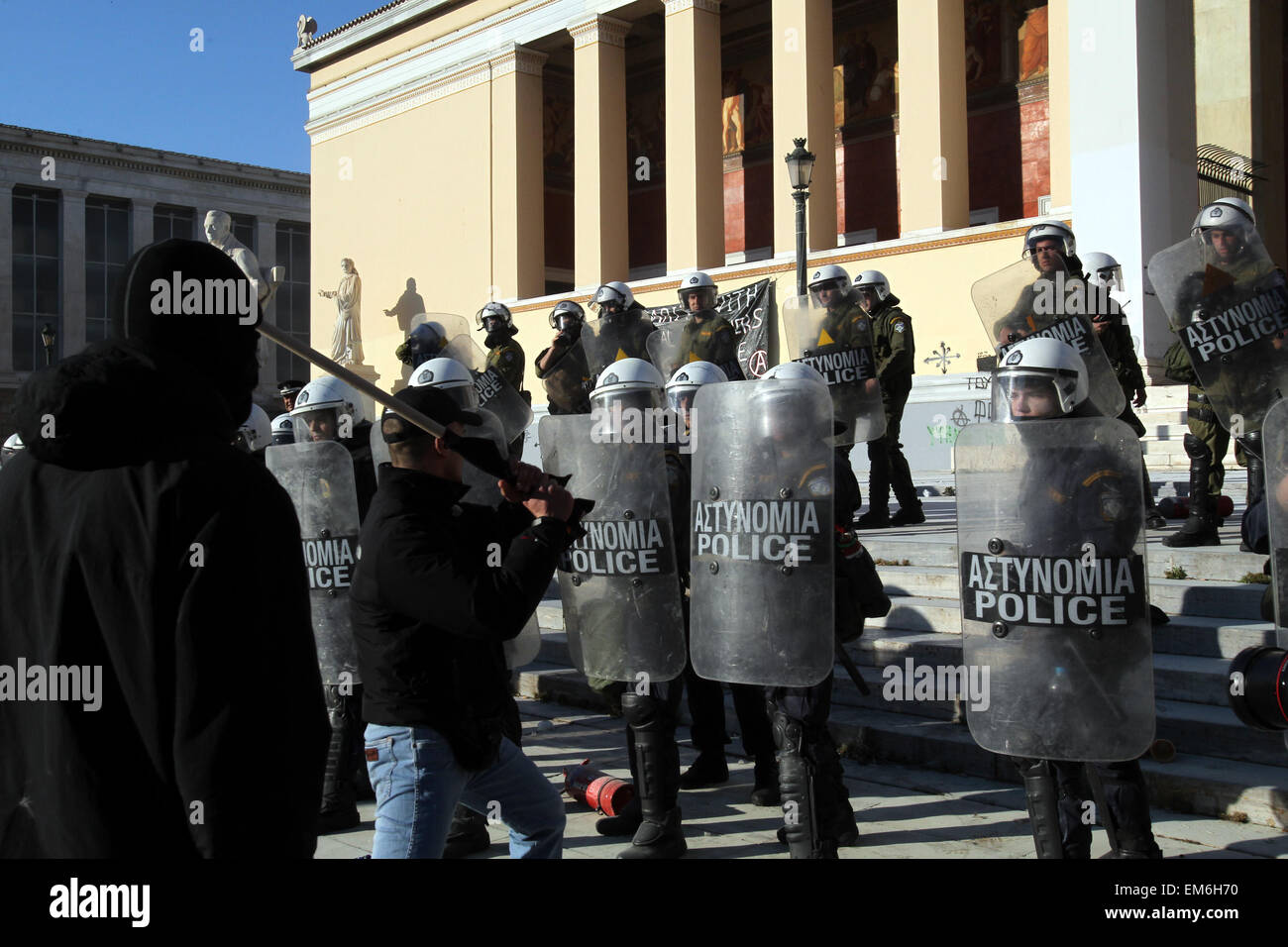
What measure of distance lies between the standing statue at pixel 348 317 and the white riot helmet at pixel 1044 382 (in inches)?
1061

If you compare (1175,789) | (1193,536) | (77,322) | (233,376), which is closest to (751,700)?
(1175,789)

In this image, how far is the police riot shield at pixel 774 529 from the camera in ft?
14.9

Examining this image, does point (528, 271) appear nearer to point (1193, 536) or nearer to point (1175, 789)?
point (1193, 536)

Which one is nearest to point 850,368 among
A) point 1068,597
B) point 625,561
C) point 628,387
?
point 628,387

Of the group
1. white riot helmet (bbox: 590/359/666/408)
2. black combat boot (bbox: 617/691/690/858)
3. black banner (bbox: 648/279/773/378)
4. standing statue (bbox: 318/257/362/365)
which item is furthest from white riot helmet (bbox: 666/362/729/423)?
standing statue (bbox: 318/257/362/365)

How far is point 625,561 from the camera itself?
5.02 metres

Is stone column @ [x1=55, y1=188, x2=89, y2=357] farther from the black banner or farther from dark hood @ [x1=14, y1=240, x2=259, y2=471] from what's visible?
dark hood @ [x1=14, y1=240, x2=259, y2=471]

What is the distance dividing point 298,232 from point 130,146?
684 centimetres

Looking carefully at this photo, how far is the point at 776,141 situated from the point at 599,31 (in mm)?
5615

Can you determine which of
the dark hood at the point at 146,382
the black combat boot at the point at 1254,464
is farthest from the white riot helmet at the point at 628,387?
the dark hood at the point at 146,382

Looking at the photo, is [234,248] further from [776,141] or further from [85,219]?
[85,219]

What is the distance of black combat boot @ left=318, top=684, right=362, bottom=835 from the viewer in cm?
547

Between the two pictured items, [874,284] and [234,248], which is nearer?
[874,284]

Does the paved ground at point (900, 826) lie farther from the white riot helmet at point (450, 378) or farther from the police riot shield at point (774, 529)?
the white riot helmet at point (450, 378)
